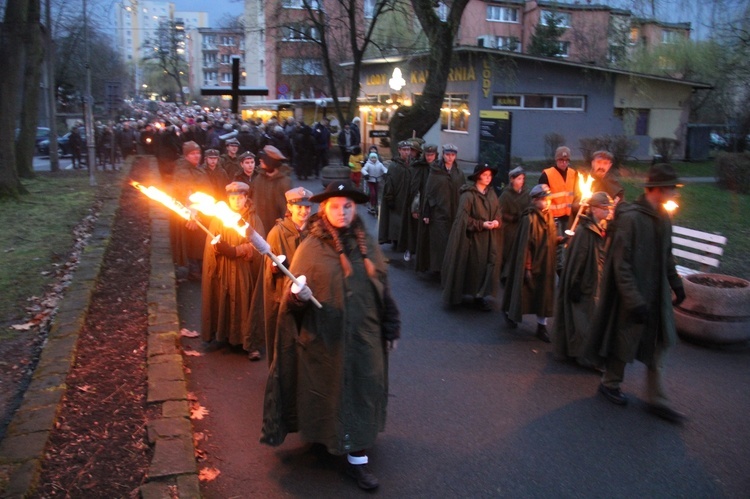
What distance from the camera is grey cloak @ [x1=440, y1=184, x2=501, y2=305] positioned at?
901 cm

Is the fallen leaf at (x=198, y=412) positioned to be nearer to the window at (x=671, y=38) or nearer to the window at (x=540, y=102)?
the window at (x=540, y=102)

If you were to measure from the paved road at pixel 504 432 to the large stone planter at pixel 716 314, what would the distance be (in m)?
0.18

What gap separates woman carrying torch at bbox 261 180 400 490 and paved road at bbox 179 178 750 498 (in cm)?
45

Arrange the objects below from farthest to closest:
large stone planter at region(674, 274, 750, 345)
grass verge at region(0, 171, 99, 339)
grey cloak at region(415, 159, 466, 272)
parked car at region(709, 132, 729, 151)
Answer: parked car at region(709, 132, 729, 151) < grey cloak at region(415, 159, 466, 272) < grass verge at region(0, 171, 99, 339) < large stone planter at region(674, 274, 750, 345)

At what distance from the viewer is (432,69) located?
1892 cm

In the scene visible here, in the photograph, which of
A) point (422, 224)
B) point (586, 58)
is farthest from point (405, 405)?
point (586, 58)

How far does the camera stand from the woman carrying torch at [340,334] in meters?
4.52

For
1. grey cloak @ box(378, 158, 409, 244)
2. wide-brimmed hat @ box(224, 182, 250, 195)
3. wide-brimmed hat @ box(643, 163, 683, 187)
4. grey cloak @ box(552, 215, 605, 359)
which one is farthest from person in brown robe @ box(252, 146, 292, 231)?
wide-brimmed hat @ box(643, 163, 683, 187)

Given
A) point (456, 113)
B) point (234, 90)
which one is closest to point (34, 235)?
point (234, 90)

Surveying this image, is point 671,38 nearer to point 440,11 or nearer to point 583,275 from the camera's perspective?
point 440,11

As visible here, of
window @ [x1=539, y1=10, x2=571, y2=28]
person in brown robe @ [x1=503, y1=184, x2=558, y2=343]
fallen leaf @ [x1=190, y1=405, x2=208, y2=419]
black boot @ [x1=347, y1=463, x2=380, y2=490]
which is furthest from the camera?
window @ [x1=539, y1=10, x2=571, y2=28]

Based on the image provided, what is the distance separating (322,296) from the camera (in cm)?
451

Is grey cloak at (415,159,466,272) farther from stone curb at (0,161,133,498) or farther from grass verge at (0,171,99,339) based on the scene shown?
grass verge at (0,171,99,339)

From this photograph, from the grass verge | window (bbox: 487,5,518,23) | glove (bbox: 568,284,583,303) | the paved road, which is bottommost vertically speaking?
the paved road
